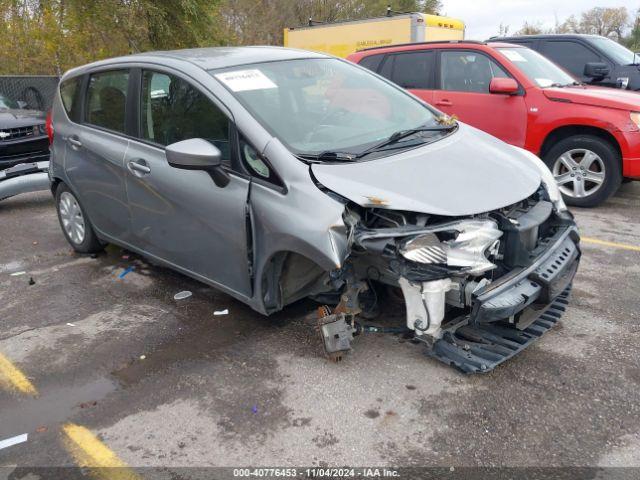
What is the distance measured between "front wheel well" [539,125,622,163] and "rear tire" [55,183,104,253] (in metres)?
5.04

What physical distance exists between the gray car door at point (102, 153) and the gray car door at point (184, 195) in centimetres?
20

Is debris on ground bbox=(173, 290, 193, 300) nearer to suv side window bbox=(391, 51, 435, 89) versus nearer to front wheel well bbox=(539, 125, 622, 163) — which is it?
front wheel well bbox=(539, 125, 622, 163)

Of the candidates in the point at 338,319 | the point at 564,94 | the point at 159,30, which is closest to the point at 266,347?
the point at 338,319

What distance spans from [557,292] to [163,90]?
284 centimetres

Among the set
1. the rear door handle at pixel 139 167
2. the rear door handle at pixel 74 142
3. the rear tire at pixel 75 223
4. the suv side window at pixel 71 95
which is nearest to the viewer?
the rear door handle at pixel 139 167

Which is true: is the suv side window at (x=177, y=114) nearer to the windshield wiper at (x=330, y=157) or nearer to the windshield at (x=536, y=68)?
the windshield wiper at (x=330, y=157)

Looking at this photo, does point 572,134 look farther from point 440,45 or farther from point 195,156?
point 195,156

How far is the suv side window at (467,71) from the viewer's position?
22.9 feet

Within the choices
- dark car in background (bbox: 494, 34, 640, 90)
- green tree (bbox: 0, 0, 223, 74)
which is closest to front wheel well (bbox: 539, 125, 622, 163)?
dark car in background (bbox: 494, 34, 640, 90)

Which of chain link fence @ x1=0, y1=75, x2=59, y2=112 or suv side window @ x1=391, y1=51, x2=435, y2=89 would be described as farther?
chain link fence @ x1=0, y1=75, x2=59, y2=112

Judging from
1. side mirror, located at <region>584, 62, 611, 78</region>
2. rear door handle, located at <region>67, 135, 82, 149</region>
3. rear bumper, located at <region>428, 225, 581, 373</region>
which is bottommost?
rear bumper, located at <region>428, 225, 581, 373</region>

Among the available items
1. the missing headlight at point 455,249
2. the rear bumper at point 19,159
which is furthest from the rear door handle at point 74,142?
the rear bumper at point 19,159

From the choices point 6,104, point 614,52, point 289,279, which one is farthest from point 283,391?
point 614,52

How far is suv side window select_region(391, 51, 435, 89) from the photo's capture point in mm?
7516
